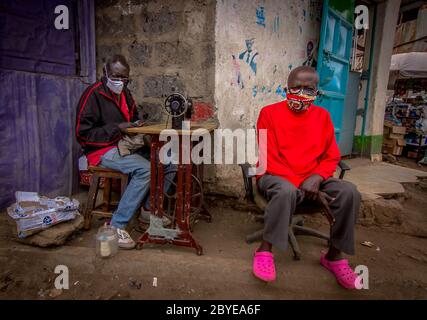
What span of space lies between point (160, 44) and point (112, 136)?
1285 millimetres

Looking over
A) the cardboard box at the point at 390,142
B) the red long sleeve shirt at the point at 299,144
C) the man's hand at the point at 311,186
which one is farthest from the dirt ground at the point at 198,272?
the cardboard box at the point at 390,142

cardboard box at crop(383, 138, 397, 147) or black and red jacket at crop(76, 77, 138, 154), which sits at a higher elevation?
black and red jacket at crop(76, 77, 138, 154)

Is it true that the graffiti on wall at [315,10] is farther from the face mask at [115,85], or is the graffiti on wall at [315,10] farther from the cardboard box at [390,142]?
the cardboard box at [390,142]

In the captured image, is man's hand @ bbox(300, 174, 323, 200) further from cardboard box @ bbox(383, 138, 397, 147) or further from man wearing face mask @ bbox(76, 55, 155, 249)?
cardboard box @ bbox(383, 138, 397, 147)

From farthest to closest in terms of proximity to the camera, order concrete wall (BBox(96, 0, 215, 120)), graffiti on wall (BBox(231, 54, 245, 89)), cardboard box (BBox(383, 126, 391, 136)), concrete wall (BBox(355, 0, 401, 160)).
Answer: cardboard box (BBox(383, 126, 391, 136)), concrete wall (BBox(355, 0, 401, 160)), graffiti on wall (BBox(231, 54, 245, 89)), concrete wall (BBox(96, 0, 215, 120))

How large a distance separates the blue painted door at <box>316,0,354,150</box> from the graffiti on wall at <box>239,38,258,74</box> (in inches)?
45.0

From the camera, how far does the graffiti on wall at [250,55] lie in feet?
10.7

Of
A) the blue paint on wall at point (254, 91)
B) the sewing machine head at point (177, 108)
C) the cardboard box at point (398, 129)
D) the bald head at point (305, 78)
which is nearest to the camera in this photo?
the bald head at point (305, 78)

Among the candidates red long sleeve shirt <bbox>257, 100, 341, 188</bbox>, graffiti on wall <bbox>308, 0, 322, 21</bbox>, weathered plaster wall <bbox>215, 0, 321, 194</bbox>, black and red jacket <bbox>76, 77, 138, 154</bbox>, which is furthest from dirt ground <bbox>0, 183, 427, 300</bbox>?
graffiti on wall <bbox>308, 0, 322, 21</bbox>

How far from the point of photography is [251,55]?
3330 mm

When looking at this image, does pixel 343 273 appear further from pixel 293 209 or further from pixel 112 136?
pixel 112 136

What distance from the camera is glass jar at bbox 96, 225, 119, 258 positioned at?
2.29 m

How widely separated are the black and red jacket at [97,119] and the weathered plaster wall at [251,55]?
110 centimetres
